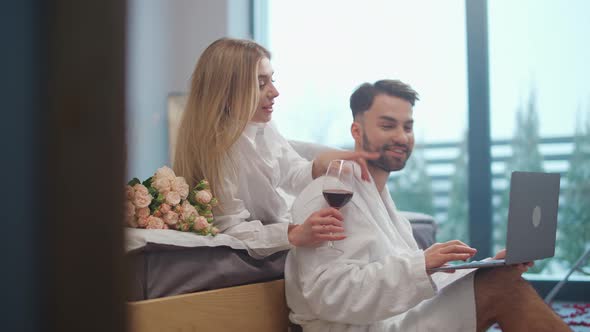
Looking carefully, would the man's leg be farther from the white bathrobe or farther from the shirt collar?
the shirt collar

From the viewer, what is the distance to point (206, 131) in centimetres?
187

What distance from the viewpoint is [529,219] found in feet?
4.94

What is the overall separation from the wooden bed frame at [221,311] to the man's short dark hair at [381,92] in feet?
1.71

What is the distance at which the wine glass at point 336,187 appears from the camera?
4.84 feet

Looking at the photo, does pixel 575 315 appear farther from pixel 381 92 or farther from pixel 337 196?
pixel 337 196

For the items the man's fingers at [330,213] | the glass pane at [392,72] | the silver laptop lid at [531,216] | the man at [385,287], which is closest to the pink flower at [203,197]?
the man at [385,287]

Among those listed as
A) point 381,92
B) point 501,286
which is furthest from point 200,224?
point 501,286

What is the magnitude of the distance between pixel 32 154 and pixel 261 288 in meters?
1.46

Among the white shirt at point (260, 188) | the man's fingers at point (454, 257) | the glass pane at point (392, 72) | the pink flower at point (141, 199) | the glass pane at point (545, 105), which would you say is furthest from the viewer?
the glass pane at point (392, 72)

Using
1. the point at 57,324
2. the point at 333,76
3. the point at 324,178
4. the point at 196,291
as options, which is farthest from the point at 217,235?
the point at 333,76

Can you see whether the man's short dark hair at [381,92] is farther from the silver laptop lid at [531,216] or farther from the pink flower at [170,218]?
the pink flower at [170,218]

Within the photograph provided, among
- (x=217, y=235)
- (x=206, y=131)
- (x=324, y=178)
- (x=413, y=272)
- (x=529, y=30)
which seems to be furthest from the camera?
(x=529, y=30)

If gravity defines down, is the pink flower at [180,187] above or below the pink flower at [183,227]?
above

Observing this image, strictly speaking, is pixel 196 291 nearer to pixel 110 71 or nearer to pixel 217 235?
pixel 217 235
